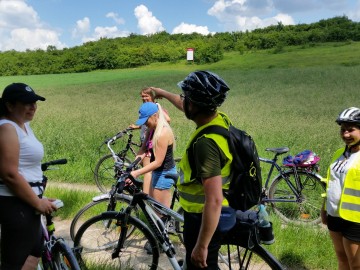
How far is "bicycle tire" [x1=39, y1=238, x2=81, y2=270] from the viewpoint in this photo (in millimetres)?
2400

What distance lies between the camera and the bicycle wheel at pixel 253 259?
7.57ft

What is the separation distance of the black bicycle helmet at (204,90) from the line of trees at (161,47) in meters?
15.5

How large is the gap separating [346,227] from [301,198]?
2.40 metres

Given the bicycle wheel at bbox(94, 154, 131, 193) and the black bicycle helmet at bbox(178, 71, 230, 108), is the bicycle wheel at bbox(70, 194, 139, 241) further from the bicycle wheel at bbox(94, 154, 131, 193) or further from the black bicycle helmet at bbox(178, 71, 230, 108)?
the bicycle wheel at bbox(94, 154, 131, 193)

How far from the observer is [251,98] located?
13883 millimetres

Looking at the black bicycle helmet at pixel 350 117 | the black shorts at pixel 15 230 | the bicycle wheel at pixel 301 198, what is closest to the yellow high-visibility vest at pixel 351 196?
the black bicycle helmet at pixel 350 117

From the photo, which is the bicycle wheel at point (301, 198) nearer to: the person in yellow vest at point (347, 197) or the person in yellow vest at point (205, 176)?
the person in yellow vest at point (347, 197)

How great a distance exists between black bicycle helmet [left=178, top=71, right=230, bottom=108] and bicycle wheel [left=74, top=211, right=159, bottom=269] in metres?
1.48

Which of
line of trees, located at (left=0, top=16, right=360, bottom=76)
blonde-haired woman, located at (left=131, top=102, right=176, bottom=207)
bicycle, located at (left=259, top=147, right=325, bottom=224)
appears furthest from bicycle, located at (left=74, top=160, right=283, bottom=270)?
line of trees, located at (left=0, top=16, right=360, bottom=76)

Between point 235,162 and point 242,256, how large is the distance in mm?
909

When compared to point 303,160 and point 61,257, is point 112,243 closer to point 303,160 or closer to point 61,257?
point 61,257

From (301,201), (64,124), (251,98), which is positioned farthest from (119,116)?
(301,201)

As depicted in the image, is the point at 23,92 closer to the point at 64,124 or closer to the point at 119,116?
the point at 64,124

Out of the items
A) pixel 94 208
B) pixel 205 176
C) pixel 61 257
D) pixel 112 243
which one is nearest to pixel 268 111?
pixel 94 208
